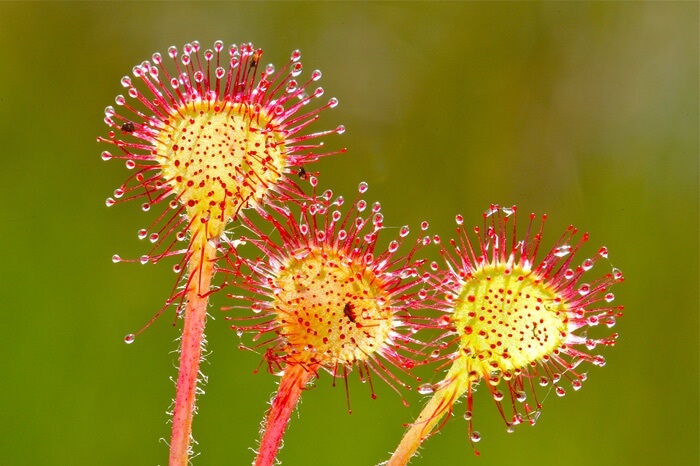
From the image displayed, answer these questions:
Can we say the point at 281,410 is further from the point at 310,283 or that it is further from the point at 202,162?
the point at 202,162

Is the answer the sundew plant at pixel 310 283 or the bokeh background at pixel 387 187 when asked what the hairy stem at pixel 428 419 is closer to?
the sundew plant at pixel 310 283

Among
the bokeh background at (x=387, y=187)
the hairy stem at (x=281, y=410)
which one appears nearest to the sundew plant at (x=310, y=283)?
the hairy stem at (x=281, y=410)

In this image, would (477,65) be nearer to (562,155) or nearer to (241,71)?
(562,155)

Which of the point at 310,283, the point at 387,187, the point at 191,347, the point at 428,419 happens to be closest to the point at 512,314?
the point at 428,419

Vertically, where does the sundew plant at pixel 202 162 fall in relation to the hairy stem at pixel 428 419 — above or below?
above

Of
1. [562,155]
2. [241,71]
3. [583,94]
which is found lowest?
[241,71]

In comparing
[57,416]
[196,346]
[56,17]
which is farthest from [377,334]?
[56,17]

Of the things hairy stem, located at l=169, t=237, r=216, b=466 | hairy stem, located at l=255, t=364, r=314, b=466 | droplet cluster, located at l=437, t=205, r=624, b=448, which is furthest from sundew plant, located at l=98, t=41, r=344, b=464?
droplet cluster, located at l=437, t=205, r=624, b=448
